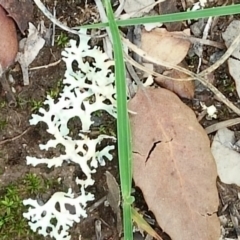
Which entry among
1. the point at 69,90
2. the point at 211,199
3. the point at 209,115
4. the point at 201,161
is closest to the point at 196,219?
the point at 211,199

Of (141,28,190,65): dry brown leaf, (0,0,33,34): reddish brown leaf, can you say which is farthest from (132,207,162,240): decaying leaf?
(0,0,33,34): reddish brown leaf

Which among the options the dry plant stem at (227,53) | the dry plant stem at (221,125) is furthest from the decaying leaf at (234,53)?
the dry plant stem at (221,125)

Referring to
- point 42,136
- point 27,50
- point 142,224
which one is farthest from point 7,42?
point 142,224

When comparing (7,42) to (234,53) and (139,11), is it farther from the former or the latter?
(234,53)

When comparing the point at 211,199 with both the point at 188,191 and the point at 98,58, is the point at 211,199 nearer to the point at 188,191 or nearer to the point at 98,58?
the point at 188,191

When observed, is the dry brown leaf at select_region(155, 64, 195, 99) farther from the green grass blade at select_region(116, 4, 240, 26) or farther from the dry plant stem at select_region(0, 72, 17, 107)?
the dry plant stem at select_region(0, 72, 17, 107)

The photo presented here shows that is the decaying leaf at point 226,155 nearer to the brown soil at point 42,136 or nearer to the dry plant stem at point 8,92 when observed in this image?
the brown soil at point 42,136
